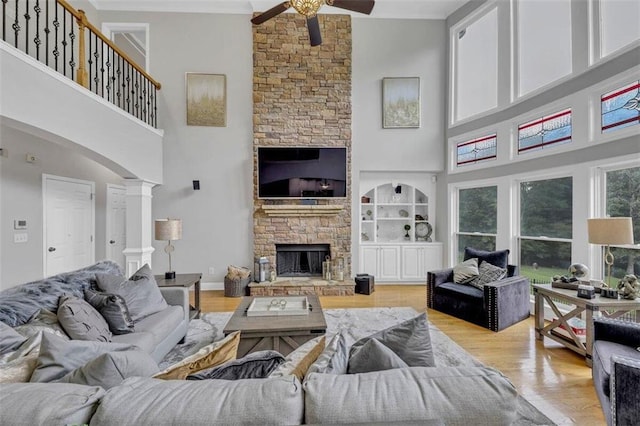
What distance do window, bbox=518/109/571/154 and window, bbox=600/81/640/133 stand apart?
40 centimetres

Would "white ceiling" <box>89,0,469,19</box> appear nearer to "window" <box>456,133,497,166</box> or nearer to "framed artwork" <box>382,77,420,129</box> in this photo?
"framed artwork" <box>382,77,420,129</box>

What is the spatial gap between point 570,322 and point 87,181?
23.1 ft

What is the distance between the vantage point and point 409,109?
5.71 metres

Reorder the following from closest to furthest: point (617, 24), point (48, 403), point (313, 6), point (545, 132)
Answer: point (48, 403)
point (313, 6)
point (617, 24)
point (545, 132)

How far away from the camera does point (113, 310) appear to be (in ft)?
7.59

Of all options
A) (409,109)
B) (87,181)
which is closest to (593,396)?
(409,109)

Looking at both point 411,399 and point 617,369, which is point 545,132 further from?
point 411,399

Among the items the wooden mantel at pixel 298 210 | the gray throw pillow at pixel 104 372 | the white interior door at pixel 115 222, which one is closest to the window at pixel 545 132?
the wooden mantel at pixel 298 210

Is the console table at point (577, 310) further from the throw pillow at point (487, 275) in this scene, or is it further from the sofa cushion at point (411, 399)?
the sofa cushion at point (411, 399)

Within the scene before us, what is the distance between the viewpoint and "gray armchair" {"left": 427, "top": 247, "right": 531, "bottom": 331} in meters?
3.56

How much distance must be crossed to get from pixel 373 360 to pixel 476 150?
5.05 metres

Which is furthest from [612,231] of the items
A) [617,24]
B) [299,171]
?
[299,171]

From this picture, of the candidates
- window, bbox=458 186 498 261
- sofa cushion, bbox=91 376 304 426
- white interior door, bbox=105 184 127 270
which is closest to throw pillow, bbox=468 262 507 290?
window, bbox=458 186 498 261

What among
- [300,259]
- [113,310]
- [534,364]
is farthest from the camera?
[300,259]
